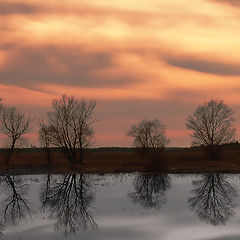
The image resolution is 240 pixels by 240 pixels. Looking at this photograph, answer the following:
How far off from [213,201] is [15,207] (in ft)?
46.4

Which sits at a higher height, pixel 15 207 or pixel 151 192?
pixel 151 192

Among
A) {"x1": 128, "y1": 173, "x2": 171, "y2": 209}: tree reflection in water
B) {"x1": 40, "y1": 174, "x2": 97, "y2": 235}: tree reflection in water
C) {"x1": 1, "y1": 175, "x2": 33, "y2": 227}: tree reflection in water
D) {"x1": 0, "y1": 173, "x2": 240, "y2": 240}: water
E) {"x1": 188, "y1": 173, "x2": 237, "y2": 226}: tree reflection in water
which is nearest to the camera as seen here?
{"x1": 0, "y1": 173, "x2": 240, "y2": 240}: water

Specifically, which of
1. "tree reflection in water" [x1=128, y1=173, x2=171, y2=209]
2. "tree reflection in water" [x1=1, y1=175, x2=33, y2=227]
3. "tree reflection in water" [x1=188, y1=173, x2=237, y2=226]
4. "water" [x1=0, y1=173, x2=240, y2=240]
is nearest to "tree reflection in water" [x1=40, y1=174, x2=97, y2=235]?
"water" [x1=0, y1=173, x2=240, y2=240]

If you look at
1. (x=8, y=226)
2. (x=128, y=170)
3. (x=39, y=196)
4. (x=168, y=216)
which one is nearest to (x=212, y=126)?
(x=128, y=170)

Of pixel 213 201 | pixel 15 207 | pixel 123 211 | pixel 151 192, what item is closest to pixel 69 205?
pixel 15 207

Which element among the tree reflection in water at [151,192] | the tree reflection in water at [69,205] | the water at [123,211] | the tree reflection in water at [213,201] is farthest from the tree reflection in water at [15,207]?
the tree reflection in water at [213,201]

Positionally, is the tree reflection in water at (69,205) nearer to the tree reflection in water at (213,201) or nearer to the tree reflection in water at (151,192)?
the tree reflection in water at (151,192)

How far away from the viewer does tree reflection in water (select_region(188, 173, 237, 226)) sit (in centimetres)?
2223

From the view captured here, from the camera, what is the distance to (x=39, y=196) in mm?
31672

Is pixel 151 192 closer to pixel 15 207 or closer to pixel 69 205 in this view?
pixel 69 205

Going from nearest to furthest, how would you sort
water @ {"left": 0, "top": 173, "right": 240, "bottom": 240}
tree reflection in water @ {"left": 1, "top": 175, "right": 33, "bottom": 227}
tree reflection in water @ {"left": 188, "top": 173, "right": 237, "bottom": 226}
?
water @ {"left": 0, "top": 173, "right": 240, "bottom": 240} < tree reflection in water @ {"left": 188, "top": 173, "right": 237, "bottom": 226} < tree reflection in water @ {"left": 1, "top": 175, "right": 33, "bottom": 227}

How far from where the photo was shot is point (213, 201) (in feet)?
90.1

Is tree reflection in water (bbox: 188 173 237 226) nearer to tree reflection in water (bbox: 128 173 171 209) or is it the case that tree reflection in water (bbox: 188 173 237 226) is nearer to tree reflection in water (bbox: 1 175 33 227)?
tree reflection in water (bbox: 128 173 171 209)

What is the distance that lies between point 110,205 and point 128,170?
28.9 m
